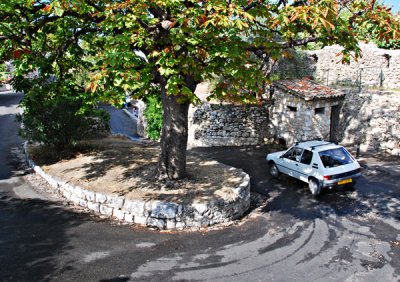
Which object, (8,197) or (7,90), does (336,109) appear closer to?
(8,197)

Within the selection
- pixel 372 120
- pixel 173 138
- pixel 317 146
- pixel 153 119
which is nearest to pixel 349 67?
pixel 372 120

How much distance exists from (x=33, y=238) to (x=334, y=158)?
907cm

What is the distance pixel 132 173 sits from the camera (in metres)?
12.3

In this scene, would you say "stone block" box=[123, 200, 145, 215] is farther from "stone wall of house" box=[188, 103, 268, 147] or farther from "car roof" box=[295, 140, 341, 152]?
"stone wall of house" box=[188, 103, 268, 147]

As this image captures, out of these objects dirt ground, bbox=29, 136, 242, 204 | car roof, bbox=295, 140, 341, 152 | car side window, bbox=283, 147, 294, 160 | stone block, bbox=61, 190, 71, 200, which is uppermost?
car roof, bbox=295, 140, 341, 152

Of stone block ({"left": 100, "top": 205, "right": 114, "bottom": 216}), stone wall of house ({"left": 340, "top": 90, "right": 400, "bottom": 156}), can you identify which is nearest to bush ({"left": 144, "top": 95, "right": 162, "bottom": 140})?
stone wall of house ({"left": 340, "top": 90, "right": 400, "bottom": 156})

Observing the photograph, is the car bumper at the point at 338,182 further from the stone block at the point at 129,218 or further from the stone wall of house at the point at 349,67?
the stone wall of house at the point at 349,67

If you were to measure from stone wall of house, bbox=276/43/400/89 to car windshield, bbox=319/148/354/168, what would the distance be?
9.98 m

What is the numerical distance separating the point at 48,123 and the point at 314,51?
16846 millimetres

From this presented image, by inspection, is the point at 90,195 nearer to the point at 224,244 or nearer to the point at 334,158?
the point at 224,244

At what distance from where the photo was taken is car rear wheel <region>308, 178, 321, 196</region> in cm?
1201

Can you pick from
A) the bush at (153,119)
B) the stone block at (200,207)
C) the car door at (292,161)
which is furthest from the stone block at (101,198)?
the bush at (153,119)

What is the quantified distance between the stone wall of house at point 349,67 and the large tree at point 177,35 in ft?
40.3

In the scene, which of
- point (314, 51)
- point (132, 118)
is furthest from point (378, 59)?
point (132, 118)
